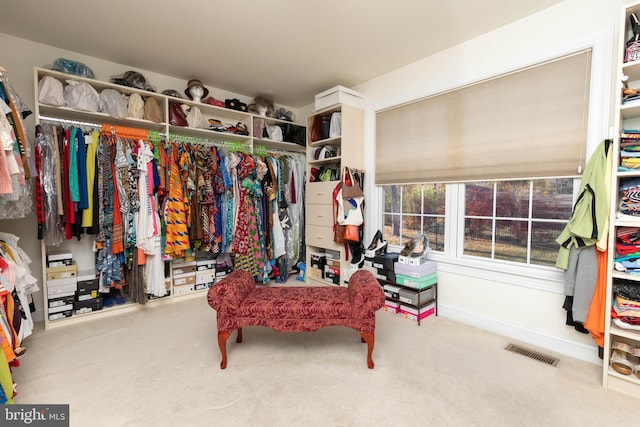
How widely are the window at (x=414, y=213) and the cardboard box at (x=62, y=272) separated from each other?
10.4ft

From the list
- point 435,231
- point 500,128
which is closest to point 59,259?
point 435,231

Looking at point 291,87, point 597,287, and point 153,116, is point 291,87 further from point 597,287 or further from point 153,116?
point 597,287

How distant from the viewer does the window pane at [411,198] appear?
3.06 metres

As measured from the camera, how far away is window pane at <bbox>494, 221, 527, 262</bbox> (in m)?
2.36

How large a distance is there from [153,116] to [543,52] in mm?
3523

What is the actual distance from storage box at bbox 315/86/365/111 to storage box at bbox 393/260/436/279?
1.94 meters

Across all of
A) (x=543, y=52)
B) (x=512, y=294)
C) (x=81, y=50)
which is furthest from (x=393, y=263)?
(x=81, y=50)

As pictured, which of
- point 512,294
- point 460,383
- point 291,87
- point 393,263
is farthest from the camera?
point 291,87

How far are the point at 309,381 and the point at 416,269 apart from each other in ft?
4.55

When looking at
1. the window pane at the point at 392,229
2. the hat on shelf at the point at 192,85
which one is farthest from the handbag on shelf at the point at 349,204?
the hat on shelf at the point at 192,85

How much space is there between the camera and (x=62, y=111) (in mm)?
2650

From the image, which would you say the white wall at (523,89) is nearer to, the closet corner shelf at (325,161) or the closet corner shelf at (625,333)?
the closet corner shelf at (625,333)

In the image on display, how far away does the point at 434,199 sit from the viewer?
2924 mm

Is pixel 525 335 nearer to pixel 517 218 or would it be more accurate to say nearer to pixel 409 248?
pixel 517 218
